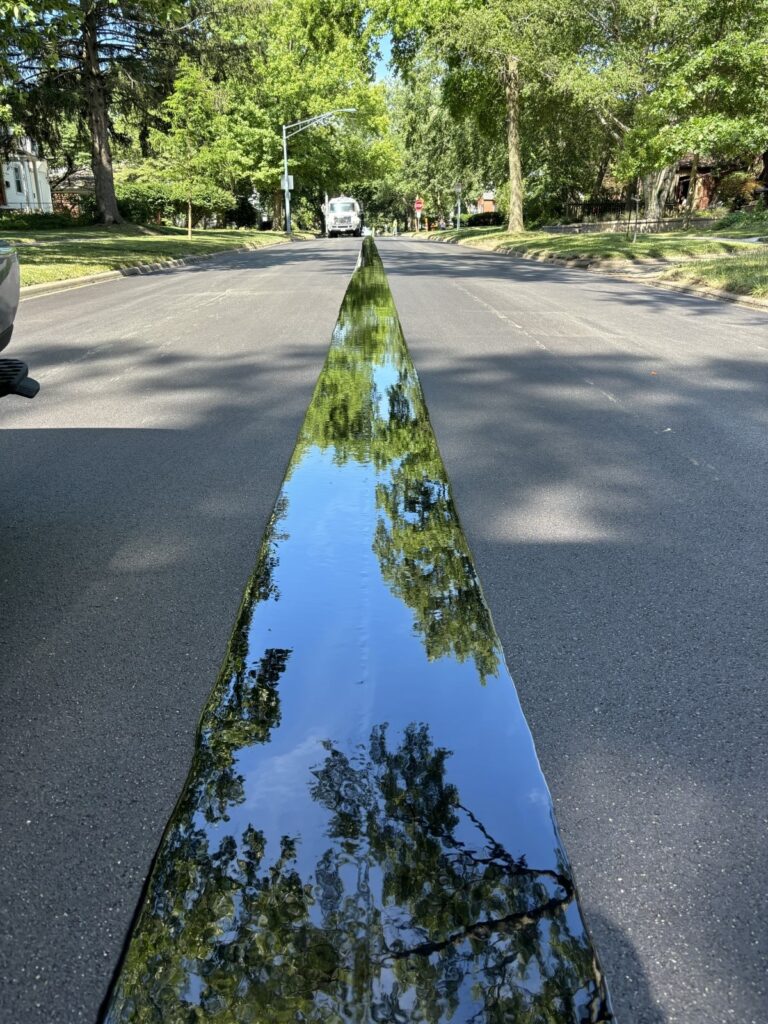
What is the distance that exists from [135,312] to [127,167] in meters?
51.7

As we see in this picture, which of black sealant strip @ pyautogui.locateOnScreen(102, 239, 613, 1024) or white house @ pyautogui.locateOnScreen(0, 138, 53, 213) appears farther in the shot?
white house @ pyautogui.locateOnScreen(0, 138, 53, 213)

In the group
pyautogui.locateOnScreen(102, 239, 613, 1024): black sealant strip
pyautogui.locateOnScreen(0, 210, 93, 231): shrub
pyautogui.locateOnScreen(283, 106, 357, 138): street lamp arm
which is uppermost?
pyautogui.locateOnScreen(283, 106, 357, 138): street lamp arm

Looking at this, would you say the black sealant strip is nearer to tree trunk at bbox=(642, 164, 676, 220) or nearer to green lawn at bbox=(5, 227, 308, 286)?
green lawn at bbox=(5, 227, 308, 286)

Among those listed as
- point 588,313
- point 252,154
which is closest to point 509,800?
point 588,313

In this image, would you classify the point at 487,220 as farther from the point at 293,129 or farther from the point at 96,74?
the point at 96,74

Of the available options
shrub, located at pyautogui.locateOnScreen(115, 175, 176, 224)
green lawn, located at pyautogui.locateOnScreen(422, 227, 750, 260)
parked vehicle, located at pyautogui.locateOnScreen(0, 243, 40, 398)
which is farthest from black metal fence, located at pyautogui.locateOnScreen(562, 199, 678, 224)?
parked vehicle, located at pyautogui.locateOnScreen(0, 243, 40, 398)

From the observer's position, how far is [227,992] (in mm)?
1400

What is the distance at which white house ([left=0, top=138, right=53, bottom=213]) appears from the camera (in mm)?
54688

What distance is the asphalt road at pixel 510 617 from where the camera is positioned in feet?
5.97

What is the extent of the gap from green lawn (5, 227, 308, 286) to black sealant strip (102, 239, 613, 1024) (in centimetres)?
1612

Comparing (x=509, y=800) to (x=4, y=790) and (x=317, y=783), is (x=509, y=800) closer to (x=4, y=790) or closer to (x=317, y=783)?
(x=317, y=783)

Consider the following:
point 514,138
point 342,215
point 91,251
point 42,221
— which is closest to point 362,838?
point 91,251

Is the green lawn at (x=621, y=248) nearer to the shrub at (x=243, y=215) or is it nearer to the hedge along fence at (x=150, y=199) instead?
the hedge along fence at (x=150, y=199)

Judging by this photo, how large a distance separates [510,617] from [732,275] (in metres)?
15.4
